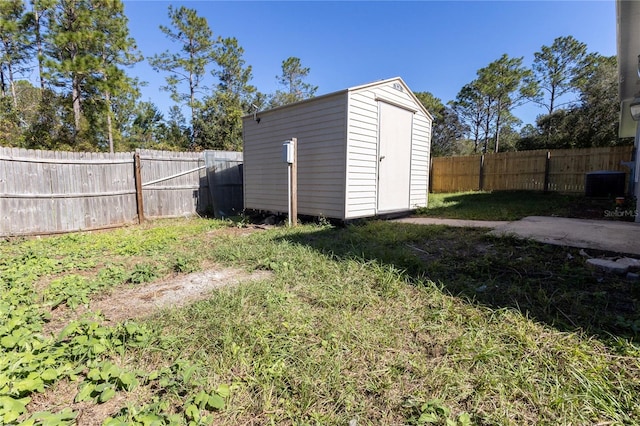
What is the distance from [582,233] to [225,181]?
7.42 metres

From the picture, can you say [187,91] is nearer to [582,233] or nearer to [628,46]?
[628,46]

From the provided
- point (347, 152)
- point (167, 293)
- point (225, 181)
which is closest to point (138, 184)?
point (225, 181)

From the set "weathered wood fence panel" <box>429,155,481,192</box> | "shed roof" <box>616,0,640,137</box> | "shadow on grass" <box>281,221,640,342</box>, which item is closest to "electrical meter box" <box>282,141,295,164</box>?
"shadow on grass" <box>281,221,640,342</box>

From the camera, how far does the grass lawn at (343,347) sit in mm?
1284

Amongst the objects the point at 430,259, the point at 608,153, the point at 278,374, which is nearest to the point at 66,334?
the point at 278,374

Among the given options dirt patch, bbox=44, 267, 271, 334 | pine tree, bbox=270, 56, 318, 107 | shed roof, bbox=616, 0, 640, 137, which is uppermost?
pine tree, bbox=270, 56, 318, 107

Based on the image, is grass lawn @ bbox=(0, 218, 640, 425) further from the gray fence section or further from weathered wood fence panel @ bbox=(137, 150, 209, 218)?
the gray fence section

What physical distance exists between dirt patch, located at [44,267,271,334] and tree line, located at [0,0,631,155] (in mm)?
12443

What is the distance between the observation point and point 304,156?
5809mm

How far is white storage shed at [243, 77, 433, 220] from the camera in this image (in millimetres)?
5145

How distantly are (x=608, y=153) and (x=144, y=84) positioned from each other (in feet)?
68.2

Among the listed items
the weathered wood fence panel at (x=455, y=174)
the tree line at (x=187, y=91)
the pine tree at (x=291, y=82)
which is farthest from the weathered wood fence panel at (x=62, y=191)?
the pine tree at (x=291, y=82)

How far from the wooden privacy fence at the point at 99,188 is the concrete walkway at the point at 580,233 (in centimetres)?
621

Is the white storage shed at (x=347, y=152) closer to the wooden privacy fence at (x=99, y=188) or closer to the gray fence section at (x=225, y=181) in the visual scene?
the gray fence section at (x=225, y=181)
